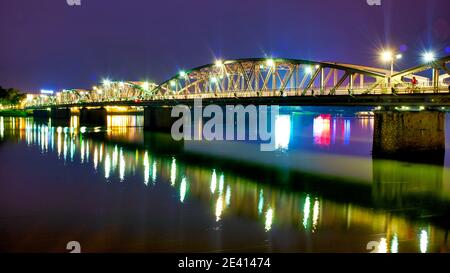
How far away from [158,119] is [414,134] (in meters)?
52.8

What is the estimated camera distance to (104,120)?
116 m

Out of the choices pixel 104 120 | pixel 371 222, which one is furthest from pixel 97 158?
pixel 104 120

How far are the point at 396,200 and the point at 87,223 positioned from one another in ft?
52.1

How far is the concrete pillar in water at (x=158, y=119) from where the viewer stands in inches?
3091

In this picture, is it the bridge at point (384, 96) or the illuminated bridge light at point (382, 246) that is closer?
the illuminated bridge light at point (382, 246)

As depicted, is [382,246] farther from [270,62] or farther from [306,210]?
[270,62]

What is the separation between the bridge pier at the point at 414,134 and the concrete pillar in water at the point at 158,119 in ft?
160

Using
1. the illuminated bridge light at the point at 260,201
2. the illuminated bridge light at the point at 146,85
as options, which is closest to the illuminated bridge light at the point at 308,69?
the illuminated bridge light at the point at 260,201

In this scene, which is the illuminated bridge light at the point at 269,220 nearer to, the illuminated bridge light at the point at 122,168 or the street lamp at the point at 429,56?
the illuminated bridge light at the point at 122,168

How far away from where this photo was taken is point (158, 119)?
260 ft

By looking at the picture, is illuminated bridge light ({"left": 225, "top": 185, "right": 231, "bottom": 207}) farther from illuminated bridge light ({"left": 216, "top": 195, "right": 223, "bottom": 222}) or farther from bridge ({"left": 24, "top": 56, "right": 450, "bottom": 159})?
bridge ({"left": 24, "top": 56, "right": 450, "bottom": 159})

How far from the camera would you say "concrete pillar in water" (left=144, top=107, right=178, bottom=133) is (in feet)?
258

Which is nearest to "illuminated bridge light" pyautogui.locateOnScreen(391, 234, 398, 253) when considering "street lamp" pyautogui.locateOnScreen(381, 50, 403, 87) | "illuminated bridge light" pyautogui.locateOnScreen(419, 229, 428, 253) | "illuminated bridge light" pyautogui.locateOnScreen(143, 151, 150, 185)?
"illuminated bridge light" pyautogui.locateOnScreen(419, 229, 428, 253)
